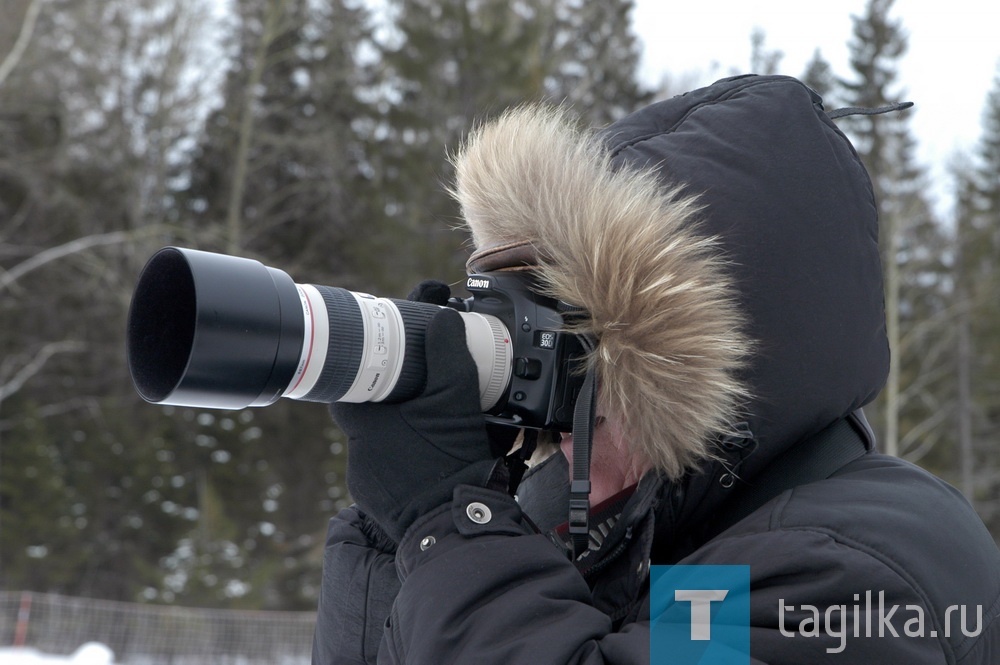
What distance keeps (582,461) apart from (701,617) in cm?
21

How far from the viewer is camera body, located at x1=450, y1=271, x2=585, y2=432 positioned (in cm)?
102

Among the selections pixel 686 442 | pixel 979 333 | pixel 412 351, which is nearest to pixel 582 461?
pixel 686 442

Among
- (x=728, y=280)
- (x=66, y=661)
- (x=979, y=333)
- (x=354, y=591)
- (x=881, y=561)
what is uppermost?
(x=728, y=280)

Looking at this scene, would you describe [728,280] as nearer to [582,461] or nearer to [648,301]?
[648,301]

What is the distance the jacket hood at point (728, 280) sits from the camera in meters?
0.96

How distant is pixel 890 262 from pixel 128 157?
1026cm

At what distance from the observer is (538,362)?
103cm

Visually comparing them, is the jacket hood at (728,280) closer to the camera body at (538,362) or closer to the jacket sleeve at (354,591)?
the camera body at (538,362)

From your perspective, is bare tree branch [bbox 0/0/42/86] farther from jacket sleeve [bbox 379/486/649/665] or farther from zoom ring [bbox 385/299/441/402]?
jacket sleeve [bbox 379/486/649/665]

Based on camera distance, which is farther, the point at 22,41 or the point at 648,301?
the point at 22,41

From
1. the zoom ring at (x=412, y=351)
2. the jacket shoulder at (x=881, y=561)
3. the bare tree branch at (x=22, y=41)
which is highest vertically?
the bare tree branch at (x=22, y=41)

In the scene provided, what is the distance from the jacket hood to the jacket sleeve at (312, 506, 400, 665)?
330 millimetres

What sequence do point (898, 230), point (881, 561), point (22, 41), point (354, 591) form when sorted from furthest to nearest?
point (898, 230) → point (22, 41) → point (354, 591) → point (881, 561)

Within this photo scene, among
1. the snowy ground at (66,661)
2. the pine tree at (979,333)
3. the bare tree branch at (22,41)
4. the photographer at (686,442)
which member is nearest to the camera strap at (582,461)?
the photographer at (686,442)
